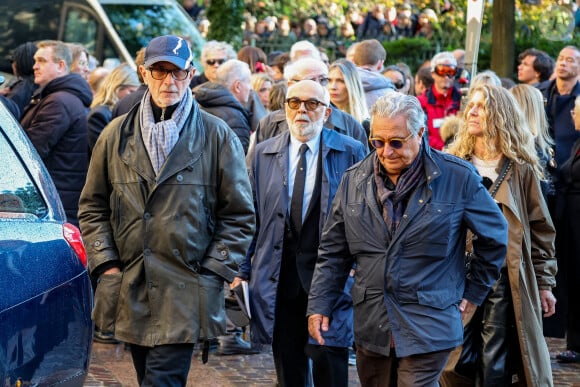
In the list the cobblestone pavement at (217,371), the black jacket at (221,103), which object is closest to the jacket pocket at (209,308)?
the cobblestone pavement at (217,371)

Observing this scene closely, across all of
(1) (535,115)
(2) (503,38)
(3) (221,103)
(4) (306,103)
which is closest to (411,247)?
(4) (306,103)

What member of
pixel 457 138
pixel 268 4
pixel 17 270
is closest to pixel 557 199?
pixel 457 138

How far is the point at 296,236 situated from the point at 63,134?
3541 millimetres

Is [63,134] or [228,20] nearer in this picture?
[63,134]

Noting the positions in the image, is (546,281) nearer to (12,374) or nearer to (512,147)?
(512,147)

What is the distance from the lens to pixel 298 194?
7.12 meters

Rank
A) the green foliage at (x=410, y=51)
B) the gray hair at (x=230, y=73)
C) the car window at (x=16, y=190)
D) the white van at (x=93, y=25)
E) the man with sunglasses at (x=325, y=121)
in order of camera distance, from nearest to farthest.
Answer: the car window at (x=16, y=190), the man with sunglasses at (x=325, y=121), the gray hair at (x=230, y=73), the white van at (x=93, y=25), the green foliage at (x=410, y=51)

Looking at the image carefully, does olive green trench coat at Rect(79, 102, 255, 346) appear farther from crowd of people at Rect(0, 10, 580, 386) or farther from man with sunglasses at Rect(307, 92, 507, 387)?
man with sunglasses at Rect(307, 92, 507, 387)

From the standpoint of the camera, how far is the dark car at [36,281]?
191 inches

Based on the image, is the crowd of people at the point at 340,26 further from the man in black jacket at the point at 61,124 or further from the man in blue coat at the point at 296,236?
the man in blue coat at the point at 296,236

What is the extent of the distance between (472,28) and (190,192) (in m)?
5.68

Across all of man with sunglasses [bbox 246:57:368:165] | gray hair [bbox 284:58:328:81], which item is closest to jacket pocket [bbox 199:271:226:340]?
man with sunglasses [bbox 246:57:368:165]

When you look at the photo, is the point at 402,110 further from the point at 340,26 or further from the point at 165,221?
the point at 340,26

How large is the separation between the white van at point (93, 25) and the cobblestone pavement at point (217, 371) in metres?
9.68
